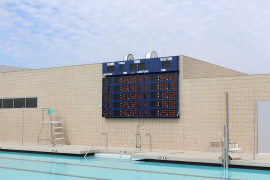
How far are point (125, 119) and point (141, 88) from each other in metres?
1.85

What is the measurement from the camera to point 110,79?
746 inches

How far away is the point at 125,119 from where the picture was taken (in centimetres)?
1886

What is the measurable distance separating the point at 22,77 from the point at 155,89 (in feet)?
30.4

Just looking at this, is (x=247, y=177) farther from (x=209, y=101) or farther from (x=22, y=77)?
(x=22, y=77)

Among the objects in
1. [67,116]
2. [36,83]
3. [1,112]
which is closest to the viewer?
[67,116]

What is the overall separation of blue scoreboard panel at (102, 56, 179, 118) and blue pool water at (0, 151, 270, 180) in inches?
110

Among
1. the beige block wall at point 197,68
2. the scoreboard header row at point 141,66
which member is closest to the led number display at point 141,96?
the scoreboard header row at point 141,66

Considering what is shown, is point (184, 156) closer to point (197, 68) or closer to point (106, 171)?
point (106, 171)

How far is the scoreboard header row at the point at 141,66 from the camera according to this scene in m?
17.3

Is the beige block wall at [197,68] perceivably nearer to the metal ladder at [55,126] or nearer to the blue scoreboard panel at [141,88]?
the blue scoreboard panel at [141,88]

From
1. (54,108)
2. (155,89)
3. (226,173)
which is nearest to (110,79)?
(155,89)

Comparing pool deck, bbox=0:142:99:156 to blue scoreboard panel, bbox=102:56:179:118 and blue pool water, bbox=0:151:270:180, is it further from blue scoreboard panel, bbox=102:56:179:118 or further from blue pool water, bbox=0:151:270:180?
blue scoreboard panel, bbox=102:56:179:118

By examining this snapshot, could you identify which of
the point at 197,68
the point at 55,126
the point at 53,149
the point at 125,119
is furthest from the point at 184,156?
the point at 55,126

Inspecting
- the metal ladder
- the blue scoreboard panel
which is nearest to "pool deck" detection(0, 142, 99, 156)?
the metal ladder
